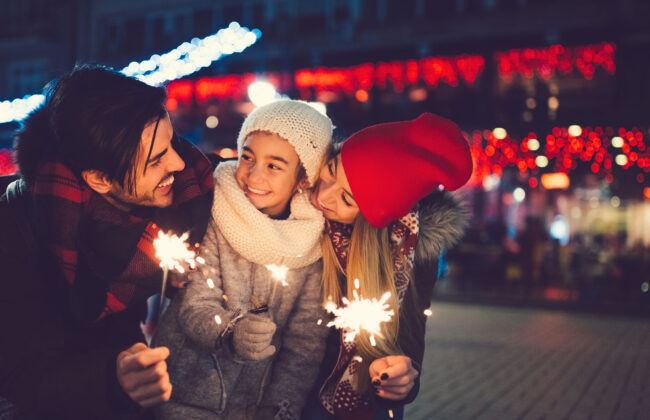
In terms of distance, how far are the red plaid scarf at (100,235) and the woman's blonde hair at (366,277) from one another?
590 millimetres

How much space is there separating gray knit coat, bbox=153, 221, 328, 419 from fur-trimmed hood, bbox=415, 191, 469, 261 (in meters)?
0.48

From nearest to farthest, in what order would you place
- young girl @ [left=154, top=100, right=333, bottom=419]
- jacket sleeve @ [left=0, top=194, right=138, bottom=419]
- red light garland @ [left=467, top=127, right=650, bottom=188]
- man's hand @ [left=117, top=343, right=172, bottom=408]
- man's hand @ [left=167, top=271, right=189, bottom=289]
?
man's hand @ [left=117, top=343, right=172, bottom=408], jacket sleeve @ [left=0, top=194, right=138, bottom=419], young girl @ [left=154, top=100, right=333, bottom=419], man's hand @ [left=167, top=271, right=189, bottom=289], red light garland @ [left=467, top=127, right=650, bottom=188]

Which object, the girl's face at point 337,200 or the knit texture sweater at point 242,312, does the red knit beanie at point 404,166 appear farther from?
the knit texture sweater at point 242,312

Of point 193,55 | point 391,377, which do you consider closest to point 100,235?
point 391,377

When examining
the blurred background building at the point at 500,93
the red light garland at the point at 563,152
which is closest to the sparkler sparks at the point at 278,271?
the blurred background building at the point at 500,93

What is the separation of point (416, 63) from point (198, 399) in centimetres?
1523

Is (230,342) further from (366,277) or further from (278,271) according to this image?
(366,277)

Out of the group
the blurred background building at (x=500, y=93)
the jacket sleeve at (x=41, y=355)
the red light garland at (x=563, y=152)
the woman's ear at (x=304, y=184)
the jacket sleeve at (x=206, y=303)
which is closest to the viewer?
the jacket sleeve at (x=41, y=355)

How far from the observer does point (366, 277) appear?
2.40 m

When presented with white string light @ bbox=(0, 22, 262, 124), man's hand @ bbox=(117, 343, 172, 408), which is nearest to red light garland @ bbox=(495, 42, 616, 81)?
white string light @ bbox=(0, 22, 262, 124)

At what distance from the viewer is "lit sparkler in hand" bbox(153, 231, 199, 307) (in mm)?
2051

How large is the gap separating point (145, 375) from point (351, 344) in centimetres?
98

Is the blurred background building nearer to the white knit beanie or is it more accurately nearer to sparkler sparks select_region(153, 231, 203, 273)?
the white knit beanie

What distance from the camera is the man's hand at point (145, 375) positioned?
1.62m
